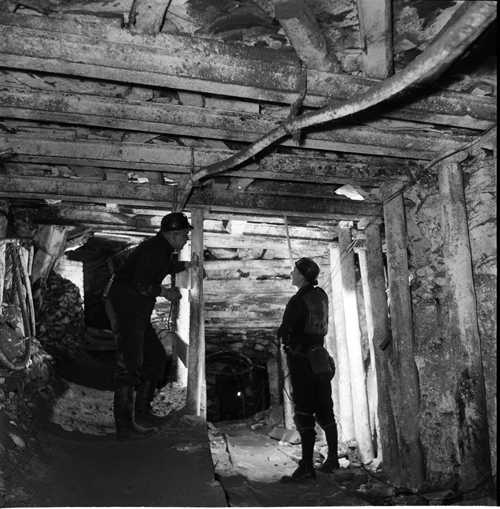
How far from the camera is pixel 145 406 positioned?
5180 millimetres

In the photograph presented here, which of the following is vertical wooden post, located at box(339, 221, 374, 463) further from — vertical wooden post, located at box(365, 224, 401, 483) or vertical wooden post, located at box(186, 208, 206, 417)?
vertical wooden post, located at box(186, 208, 206, 417)

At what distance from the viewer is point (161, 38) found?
3061 mm

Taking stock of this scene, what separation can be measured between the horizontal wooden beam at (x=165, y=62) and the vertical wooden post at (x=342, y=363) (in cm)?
417

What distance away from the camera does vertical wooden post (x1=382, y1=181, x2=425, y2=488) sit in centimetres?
486

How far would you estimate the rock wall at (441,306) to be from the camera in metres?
4.24

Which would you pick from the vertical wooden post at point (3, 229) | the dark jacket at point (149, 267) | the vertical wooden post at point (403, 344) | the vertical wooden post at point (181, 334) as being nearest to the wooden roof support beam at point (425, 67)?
the dark jacket at point (149, 267)

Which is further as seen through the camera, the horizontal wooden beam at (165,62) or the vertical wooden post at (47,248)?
the vertical wooden post at (47,248)

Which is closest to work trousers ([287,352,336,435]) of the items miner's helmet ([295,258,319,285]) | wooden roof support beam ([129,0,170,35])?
miner's helmet ([295,258,319,285])

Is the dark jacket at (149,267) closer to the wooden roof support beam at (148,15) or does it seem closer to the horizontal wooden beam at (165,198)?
the horizontal wooden beam at (165,198)

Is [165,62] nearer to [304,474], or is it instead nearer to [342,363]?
[304,474]

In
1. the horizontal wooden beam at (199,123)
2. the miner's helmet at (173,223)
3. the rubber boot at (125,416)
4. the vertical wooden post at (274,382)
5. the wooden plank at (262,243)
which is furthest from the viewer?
the vertical wooden post at (274,382)

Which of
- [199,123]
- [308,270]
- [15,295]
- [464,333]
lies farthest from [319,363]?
[15,295]

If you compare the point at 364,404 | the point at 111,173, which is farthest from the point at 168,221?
the point at 364,404

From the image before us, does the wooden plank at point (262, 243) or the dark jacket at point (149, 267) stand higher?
the wooden plank at point (262, 243)
